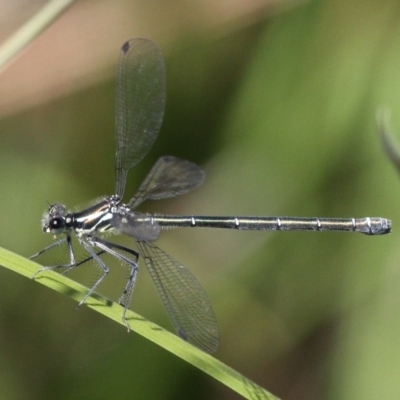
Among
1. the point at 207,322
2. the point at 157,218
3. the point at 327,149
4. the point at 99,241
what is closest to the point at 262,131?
the point at 327,149

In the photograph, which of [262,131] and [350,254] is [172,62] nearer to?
[262,131]

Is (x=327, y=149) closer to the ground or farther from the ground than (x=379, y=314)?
farther from the ground

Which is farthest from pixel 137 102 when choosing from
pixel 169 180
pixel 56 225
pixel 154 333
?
pixel 154 333

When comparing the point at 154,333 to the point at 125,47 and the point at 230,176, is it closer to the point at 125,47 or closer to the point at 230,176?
the point at 125,47

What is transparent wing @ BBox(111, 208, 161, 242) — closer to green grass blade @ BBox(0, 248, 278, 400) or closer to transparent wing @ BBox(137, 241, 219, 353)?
transparent wing @ BBox(137, 241, 219, 353)

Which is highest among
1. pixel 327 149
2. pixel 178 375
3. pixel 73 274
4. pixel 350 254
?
pixel 327 149
